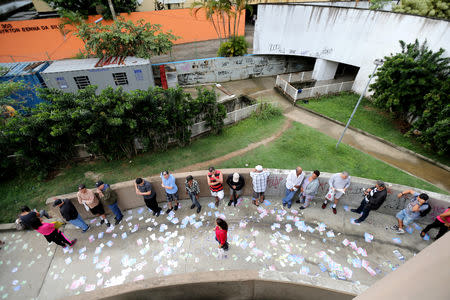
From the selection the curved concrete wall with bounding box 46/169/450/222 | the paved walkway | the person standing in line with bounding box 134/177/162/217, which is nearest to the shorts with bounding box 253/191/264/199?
the curved concrete wall with bounding box 46/169/450/222

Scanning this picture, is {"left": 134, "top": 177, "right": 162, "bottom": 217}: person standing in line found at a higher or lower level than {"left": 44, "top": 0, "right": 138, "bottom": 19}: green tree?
lower

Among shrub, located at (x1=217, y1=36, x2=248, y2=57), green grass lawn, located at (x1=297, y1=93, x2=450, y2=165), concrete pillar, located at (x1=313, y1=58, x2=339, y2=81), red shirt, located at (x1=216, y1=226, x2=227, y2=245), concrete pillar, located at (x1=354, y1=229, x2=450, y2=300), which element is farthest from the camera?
shrub, located at (x1=217, y1=36, x2=248, y2=57)

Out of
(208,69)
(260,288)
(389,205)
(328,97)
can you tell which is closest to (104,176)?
(260,288)

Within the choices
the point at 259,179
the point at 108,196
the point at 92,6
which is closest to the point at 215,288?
the point at 259,179

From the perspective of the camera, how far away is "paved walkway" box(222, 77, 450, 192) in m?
8.84

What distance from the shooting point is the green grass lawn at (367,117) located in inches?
408

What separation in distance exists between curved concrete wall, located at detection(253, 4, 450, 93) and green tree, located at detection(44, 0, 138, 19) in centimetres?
1200

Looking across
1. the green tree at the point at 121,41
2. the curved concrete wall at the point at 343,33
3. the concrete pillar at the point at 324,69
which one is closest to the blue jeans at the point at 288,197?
the curved concrete wall at the point at 343,33

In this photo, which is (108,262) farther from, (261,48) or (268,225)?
(261,48)

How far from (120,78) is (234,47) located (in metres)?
8.67

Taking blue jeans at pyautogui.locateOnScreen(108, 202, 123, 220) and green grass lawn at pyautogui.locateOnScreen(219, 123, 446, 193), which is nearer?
blue jeans at pyautogui.locateOnScreen(108, 202, 123, 220)

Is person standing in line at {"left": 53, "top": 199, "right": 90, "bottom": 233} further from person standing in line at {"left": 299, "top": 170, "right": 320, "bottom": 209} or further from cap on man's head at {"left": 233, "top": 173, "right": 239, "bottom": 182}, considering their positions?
person standing in line at {"left": 299, "top": 170, "right": 320, "bottom": 209}

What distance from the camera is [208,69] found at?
55.8ft

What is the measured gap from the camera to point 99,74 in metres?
12.6
